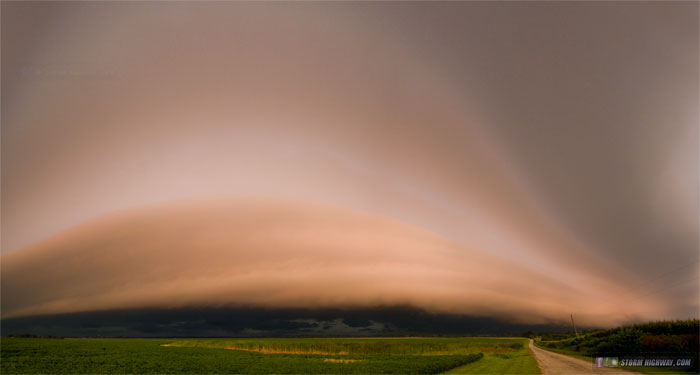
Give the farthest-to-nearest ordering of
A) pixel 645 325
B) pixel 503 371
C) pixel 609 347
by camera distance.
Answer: pixel 645 325 → pixel 609 347 → pixel 503 371

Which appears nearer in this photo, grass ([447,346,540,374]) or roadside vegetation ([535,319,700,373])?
roadside vegetation ([535,319,700,373])

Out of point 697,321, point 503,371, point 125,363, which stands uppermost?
point 697,321

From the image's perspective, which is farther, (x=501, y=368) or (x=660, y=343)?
(x=501, y=368)

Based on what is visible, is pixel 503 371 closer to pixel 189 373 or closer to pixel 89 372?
pixel 189 373

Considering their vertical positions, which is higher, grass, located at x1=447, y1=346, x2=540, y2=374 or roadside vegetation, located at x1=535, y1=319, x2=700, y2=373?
roadside vegetation, located at x1=535, y1=319, x2=700, y2=373

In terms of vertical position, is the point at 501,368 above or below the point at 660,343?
below

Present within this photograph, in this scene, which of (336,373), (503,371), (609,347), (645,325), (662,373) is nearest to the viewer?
(662,373)

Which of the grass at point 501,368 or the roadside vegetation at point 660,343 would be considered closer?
the roadside vegetation at point 660,343

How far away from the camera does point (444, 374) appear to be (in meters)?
44.5

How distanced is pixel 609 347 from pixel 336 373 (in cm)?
4054

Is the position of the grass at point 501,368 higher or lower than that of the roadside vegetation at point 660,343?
lower

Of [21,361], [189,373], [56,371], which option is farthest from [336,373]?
[21,361]

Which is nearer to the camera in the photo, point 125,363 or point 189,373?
point 189,373

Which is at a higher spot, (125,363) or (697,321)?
(697,321)
